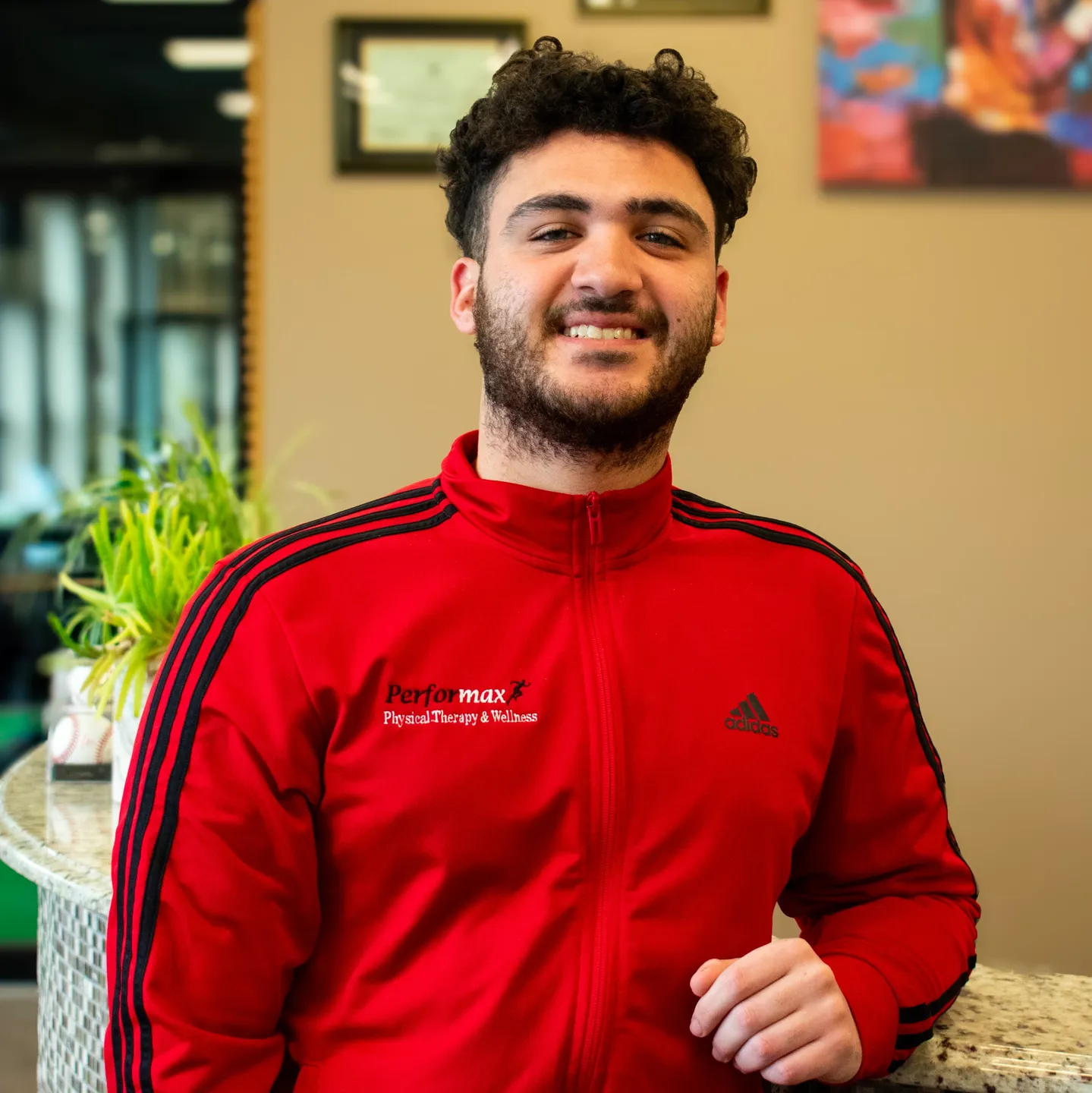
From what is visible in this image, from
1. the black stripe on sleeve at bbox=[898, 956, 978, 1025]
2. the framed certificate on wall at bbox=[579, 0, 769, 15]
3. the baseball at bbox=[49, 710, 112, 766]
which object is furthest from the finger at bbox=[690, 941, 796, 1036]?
the framed certificate on wall at bbox=[579, 0, 769, 15]

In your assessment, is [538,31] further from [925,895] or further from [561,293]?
[925,895]

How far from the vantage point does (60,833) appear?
1.35 metres

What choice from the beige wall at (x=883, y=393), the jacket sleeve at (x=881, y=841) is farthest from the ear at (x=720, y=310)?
the beige wall at (x=883, y=393)

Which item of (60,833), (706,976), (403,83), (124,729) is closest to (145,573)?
(124,729)

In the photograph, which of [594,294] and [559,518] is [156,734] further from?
[594,294]

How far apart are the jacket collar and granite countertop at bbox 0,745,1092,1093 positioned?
1.62ft

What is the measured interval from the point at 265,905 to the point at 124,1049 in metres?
0.14

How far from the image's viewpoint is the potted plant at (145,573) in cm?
133

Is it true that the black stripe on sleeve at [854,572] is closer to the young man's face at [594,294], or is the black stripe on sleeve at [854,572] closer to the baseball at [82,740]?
the young man's face at [594,294]

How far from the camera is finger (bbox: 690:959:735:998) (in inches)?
37.7

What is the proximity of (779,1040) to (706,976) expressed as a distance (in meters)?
0.07

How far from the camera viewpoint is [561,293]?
1.12 meters

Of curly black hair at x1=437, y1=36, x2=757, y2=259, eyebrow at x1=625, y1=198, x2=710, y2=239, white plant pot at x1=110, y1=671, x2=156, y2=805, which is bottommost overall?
white plant pot at x1=110, y1=671, x2=156, y2=805

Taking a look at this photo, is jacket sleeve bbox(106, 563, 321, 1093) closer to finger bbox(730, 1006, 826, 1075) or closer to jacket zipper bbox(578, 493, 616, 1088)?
jacket zipper bbox(578, 493, 616, 1088)
